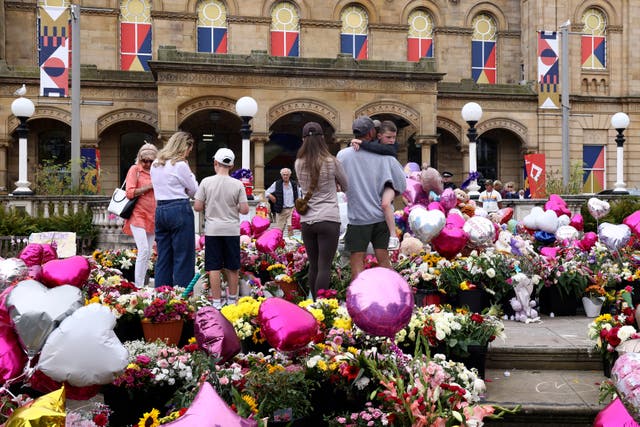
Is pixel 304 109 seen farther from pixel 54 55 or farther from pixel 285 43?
pixel 54 55

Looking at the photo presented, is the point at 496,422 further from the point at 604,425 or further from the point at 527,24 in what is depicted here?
the point at 527,24

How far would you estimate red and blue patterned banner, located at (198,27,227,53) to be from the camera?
1066 inches

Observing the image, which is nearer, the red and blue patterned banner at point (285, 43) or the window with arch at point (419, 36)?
the red and blue patterned banner at point (285, 43)

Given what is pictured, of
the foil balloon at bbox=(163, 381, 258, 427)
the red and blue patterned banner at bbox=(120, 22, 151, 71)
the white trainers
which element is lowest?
the foil balloon at bbox=(163, 381, 258, 427)

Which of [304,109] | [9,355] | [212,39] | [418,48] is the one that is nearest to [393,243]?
[9,355]

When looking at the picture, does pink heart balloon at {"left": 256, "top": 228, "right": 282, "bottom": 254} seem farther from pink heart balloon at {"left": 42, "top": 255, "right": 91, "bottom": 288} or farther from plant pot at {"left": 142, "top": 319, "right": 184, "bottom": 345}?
pink heart balloon at {"left": 42, "top": 255, "right": 91, "bottom": 288}

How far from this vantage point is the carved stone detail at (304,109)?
2317 cm

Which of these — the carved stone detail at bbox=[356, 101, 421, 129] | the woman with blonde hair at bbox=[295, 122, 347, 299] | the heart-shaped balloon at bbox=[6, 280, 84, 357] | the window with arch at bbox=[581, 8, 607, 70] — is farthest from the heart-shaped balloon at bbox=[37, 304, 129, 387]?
the window with arch at bbox=[581, 8, 607, 70]

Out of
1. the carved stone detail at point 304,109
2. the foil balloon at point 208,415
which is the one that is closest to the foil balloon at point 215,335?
the foil balloon at point 208,415

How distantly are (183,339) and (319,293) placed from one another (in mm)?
1319

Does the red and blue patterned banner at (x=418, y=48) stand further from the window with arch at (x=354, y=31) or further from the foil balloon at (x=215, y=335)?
the foil balloon at (x=215, y=335)

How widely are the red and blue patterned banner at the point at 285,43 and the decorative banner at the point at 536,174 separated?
11137mm

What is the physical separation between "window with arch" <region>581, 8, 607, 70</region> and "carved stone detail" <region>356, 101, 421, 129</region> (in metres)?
11.0

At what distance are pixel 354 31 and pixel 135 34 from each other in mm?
9528
